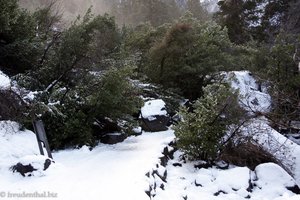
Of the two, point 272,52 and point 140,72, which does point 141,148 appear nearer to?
point 140,72

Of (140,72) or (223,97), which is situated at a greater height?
(140,72)

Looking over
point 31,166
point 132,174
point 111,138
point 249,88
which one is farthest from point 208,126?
point 249,88

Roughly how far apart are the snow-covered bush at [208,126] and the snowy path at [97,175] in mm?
857

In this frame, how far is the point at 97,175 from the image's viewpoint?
282 inches

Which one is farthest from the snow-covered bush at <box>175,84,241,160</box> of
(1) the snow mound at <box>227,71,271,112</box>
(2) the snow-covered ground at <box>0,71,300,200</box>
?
(1) the snow mound at <box>227,71,271,112</box>

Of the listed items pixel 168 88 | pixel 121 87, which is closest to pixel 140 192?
pixel 121 87

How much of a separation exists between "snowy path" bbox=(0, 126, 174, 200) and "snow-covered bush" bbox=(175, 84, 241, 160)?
2.81ft

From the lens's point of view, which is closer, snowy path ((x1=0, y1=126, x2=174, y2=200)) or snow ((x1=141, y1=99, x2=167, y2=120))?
snowy path ((x1=0, y1=126, x2=174, y2=200))

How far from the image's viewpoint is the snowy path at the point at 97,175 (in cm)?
585

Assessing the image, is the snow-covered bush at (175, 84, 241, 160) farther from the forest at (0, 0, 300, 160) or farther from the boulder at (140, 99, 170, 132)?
the boulder at (140, 99, 170, 132)

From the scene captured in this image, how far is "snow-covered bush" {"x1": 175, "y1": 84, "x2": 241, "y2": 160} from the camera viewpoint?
30.2 ft

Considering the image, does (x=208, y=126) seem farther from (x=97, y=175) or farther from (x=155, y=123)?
(x=97, y=175)

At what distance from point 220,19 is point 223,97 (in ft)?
55.7

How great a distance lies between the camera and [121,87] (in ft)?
33.2
